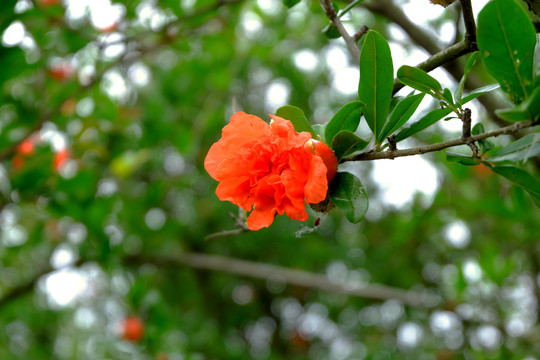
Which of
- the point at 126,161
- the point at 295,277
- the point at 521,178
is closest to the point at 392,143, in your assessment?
the point at 521,178

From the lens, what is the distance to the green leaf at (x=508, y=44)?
0.57 meters

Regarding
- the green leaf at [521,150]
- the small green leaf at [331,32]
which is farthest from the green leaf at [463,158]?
the small green leaf at [331,32]

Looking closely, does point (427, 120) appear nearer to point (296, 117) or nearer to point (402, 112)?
point (402, 112)

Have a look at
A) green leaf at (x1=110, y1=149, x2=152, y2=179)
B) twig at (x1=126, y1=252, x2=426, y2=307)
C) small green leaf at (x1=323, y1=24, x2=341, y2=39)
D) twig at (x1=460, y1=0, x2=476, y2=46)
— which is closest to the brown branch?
twig at (x1=460, y1=0, x2=476, y2=46)

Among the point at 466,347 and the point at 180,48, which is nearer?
the point at 180,48

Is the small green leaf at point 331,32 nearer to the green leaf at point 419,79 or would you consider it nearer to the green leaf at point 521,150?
the green leaf at point 419,79

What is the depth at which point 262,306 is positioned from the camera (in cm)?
361

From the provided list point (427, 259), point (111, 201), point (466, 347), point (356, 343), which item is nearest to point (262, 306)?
point (356, 343)

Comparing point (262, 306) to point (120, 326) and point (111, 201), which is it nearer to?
point (120, 326)

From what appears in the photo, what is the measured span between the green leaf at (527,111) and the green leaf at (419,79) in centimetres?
11

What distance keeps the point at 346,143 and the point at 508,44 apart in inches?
8.8

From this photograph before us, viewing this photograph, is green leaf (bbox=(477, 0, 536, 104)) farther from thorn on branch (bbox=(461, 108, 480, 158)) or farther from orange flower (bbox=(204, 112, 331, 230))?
orange flower (bbox=(204, 112, 331, 230))

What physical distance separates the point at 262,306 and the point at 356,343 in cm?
73

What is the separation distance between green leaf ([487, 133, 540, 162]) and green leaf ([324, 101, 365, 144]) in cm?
18
